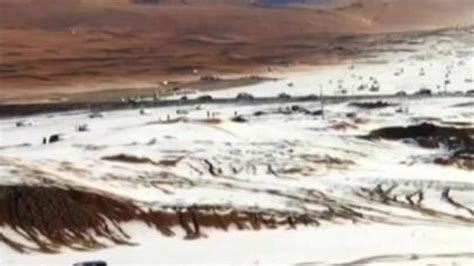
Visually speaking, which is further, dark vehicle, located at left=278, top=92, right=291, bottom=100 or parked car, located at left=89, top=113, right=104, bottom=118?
dark vehicle, located at left=278, top=92, right=291, bottom=100

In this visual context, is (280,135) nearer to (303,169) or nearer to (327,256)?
(303,169)

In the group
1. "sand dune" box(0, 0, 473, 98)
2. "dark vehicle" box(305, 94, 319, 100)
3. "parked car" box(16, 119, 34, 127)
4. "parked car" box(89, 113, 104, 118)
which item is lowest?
"parked car" box(16, 119, 34, 127)

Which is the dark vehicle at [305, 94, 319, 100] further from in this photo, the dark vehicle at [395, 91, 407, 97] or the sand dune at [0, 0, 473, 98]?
the sand dune at [0, 0, 473, 98]

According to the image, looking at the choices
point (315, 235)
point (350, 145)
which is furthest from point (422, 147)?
point (315, 235)

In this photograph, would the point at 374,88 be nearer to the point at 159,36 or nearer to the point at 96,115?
the point at 159,36

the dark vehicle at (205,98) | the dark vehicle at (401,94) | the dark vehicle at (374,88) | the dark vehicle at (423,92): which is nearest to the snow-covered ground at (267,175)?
the dark vehicle at (205,98)

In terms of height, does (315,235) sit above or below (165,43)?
below

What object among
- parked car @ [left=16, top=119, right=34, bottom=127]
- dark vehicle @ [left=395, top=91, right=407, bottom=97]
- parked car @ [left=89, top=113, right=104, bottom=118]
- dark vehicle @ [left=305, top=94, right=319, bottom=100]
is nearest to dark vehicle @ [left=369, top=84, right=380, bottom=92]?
dark vehicle @ [left=395, top=91, right=407, bottom=97]
